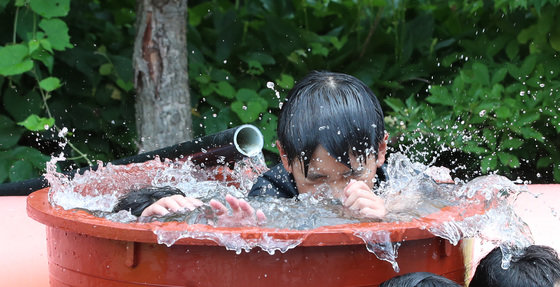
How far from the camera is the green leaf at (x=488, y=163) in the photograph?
3605 millimetres

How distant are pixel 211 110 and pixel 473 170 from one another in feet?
4.83

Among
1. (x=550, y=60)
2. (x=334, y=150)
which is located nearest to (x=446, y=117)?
(x=550, y=60)

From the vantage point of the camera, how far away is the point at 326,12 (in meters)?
4.79

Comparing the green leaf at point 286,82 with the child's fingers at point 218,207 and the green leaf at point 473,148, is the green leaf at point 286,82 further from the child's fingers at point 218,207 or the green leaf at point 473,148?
the child's fingers at point 218,207

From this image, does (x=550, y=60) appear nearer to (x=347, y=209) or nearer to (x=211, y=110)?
(x=211, y=110)

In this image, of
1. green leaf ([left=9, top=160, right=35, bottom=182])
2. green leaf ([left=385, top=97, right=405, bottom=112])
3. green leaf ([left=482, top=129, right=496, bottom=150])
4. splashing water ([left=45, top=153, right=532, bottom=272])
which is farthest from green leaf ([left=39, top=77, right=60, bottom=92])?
green leaf ([left=482, top=129, right=496, bottom=150])

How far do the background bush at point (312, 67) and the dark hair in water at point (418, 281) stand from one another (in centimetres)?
199

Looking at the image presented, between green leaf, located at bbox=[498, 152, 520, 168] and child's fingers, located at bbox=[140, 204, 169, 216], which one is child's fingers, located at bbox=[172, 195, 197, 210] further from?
green leaf, located at bbox=[498, 152, 520, 168]

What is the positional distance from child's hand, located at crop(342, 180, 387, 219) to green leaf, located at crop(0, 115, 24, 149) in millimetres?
2740

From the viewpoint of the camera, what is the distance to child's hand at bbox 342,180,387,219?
155 centimetres

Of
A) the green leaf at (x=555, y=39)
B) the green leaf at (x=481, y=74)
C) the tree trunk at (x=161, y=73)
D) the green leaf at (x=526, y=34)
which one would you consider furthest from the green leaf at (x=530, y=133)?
the tree trunk at (x=161, y=73)

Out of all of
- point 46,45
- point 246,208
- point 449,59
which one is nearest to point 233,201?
point 246,208

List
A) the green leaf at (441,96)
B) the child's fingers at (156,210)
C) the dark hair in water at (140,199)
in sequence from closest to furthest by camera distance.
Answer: the child's fingers at (156,210), the dark hair in water at (140,199), the green leaf at (441,96)

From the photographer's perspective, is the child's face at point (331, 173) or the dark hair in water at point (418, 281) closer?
the dark hair in water at point (418, 281)
